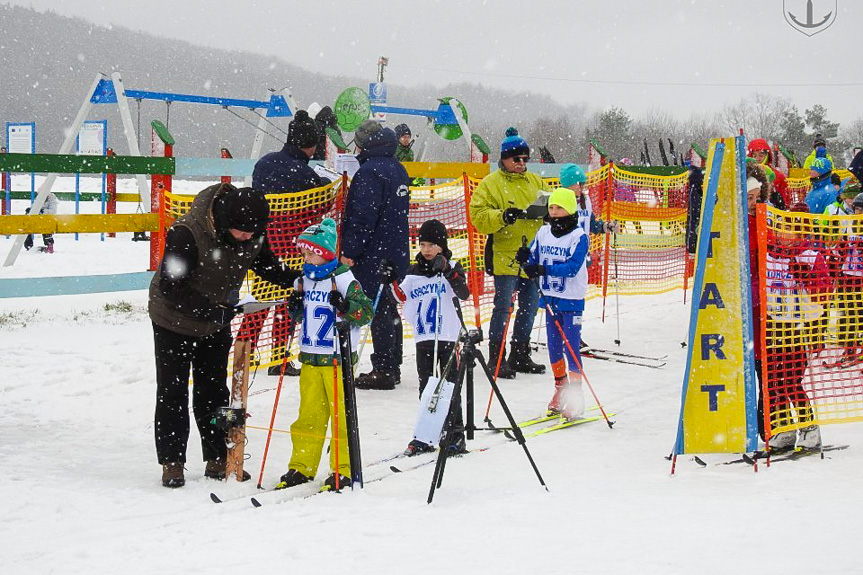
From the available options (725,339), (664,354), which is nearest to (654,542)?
(725,339)

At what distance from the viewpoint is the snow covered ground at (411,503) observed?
157 inches

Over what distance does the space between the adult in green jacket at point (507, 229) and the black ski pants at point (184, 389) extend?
3112 millimetres

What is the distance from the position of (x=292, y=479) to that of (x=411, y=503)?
793mm

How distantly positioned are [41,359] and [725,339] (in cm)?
606

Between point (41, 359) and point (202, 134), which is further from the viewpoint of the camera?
point (202, 134)

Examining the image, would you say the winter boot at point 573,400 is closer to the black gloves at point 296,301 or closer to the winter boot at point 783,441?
the winter boot at point 783,441

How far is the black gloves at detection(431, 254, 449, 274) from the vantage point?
5863 mm

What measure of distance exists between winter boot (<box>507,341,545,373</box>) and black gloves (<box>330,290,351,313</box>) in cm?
357

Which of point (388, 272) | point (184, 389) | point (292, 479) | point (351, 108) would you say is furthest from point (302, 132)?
point (351, 108)

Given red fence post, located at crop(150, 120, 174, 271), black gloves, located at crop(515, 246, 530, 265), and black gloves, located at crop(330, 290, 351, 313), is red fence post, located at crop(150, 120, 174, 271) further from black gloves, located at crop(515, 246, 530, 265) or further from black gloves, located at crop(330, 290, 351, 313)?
black gloves, located at crop(330, 290, 351, 313)

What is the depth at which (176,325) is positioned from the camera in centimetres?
520

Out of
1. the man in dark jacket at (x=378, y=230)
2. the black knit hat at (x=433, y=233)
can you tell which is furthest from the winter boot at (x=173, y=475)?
the man in dark jacket at (x=378, y=230)

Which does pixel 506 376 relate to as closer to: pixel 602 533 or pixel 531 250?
pixel 531 250

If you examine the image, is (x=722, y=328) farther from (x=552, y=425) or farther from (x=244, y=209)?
(x=244, y=209)
